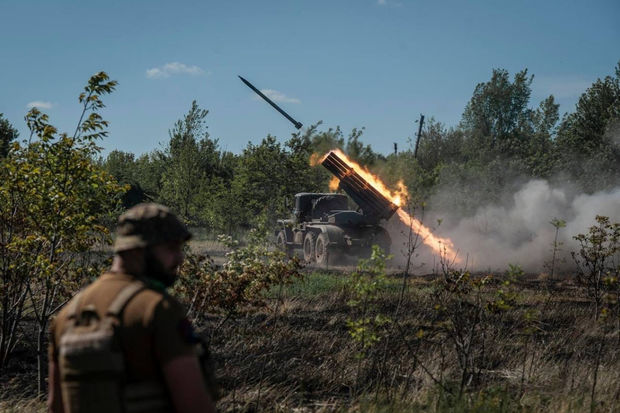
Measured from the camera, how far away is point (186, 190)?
96.1ft

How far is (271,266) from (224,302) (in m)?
0.68

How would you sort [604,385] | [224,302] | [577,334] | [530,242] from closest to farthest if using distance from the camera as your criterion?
[604,385], [224,302], [577,334], [530,242]

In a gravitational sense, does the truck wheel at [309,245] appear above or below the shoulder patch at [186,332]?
above

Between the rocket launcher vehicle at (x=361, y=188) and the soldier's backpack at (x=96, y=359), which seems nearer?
the soldier's backpack at (x=96, y=359)

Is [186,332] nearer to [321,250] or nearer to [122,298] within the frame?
[122,298]

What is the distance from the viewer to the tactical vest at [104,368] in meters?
2.09

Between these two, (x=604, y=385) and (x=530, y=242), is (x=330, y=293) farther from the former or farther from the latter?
(x=530, y=242)

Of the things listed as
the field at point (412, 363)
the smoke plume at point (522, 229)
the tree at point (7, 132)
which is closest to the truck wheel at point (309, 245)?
the smoke plume at point (522, 229)

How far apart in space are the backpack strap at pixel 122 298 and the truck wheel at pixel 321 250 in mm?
17628

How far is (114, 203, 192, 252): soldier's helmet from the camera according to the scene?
2.24m

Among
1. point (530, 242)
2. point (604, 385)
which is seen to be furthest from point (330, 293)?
point (530, 242)

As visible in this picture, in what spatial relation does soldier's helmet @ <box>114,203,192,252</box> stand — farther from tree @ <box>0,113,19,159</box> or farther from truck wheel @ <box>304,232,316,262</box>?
tree @ <box>0,113,19,159</box>

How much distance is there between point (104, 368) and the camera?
2.09 meters

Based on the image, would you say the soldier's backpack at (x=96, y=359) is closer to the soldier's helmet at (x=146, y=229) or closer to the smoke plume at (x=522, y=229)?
the soldier's helmet at (x=146, y=229)
